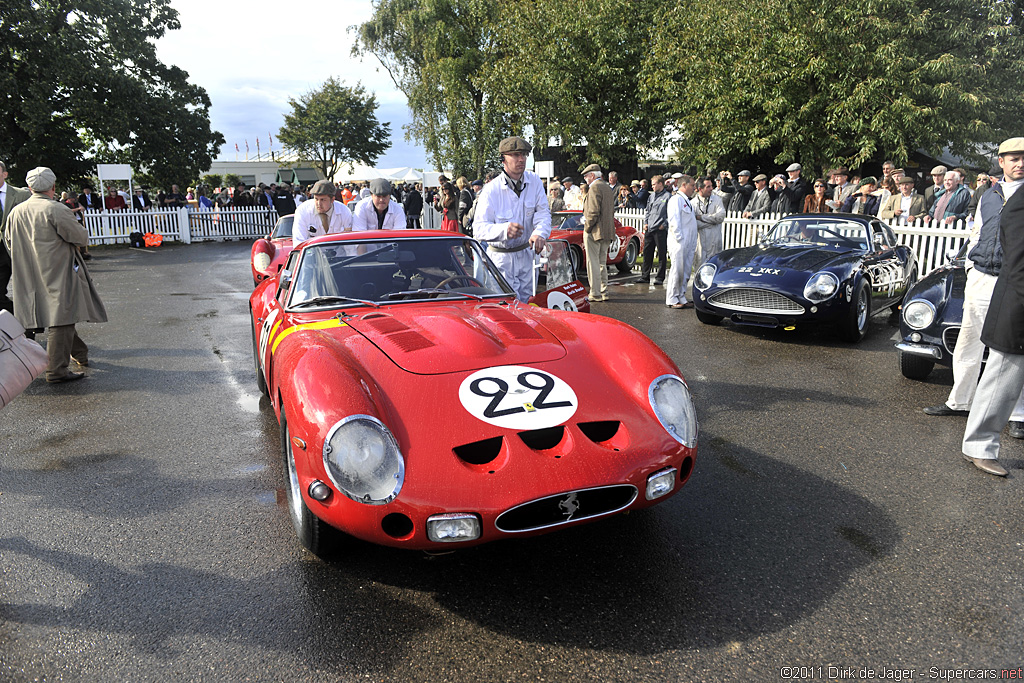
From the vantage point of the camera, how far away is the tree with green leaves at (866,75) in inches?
588

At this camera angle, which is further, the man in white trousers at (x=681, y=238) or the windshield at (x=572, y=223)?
the windshield at (x=572, y=223)

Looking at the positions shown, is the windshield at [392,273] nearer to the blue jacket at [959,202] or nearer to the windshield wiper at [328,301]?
the windshield wiper at [328,301]

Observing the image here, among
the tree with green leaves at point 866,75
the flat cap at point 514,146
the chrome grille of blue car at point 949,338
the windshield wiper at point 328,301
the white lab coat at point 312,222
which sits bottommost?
the chrome grille of blue car at point 949,338

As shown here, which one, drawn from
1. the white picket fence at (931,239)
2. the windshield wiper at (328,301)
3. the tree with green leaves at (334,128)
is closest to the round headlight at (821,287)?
the white picket fence at (931,239)

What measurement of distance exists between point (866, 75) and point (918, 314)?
12841 millimetres

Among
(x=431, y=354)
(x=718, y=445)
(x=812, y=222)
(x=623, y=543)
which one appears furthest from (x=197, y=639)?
(x=812, y=222)

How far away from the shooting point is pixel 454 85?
91.8 feet

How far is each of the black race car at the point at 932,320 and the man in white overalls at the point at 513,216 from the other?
9.79ft

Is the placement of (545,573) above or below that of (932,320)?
below

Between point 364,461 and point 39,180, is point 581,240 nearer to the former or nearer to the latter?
point 39,180

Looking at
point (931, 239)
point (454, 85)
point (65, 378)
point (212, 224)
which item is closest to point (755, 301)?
point (931, 239)

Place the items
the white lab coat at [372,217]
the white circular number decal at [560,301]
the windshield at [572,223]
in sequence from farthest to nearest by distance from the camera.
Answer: the windshield at [572,223]
the white lab coat at [372,217]
the white circular number decal at [560,301]

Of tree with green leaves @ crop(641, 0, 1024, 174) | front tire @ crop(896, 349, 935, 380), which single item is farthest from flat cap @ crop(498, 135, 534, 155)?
tree with green leaves @ crop(641, 0, 1024, 174)

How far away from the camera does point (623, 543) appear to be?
314cm
